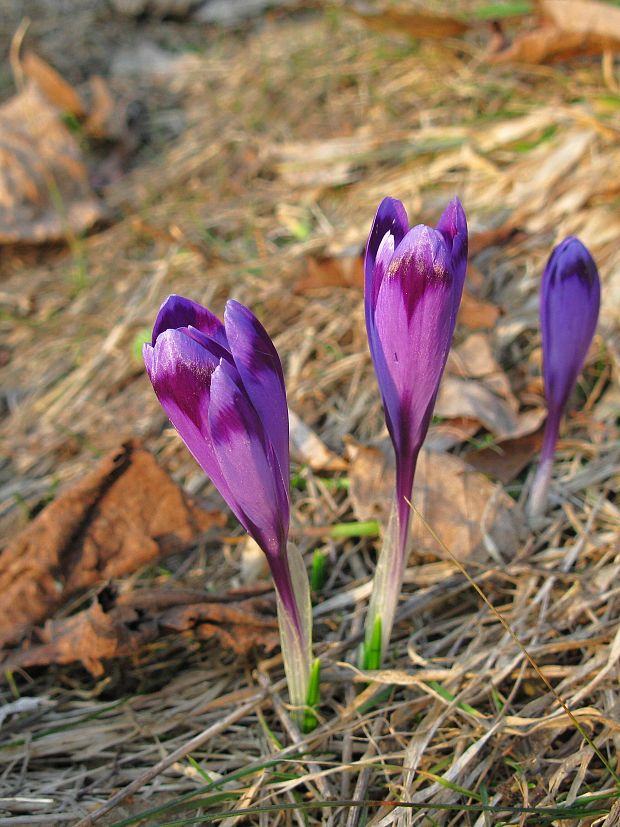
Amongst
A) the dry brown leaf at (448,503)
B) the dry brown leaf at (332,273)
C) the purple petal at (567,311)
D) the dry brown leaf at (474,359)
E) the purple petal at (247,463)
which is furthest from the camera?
the dry brown leaf at (332,273)

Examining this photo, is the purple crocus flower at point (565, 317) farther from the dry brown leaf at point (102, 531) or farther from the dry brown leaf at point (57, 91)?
the dry brown leaf at point (57, 91)

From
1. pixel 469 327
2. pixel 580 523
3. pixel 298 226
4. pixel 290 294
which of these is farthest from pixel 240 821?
pixel 298 226

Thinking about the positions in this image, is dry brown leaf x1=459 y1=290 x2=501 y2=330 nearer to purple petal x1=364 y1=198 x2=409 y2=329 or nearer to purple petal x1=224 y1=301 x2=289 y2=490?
purple petal x1=364 y1=198 x2=409 y2=329

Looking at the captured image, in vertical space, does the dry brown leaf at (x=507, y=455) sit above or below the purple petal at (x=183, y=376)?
below

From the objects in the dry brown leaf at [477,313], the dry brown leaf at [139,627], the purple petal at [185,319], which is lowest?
the dry brown leaf at [477,313]

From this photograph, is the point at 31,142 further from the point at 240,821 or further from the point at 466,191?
the point at 240,821

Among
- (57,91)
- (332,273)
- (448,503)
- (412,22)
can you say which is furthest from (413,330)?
(57,91)

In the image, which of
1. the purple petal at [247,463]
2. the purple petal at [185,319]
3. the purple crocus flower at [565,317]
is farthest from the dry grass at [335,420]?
the purple petal at [185,319]

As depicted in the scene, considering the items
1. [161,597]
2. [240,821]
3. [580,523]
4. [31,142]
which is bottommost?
[580,523]
